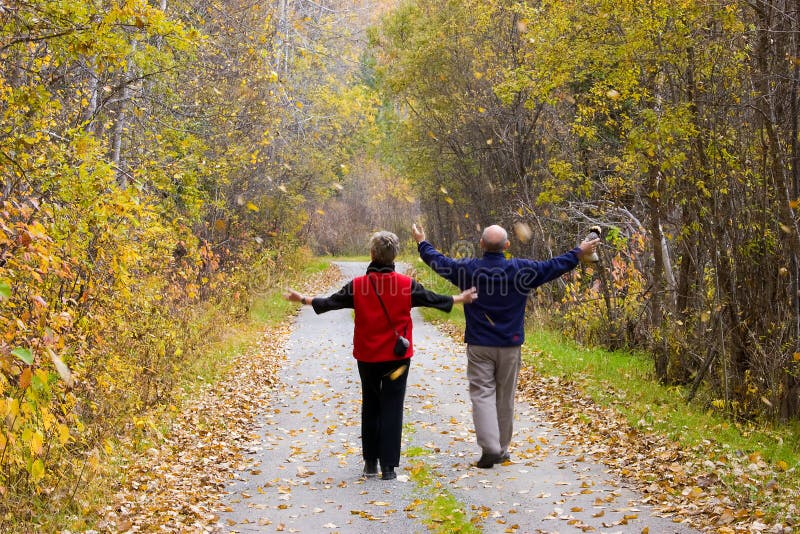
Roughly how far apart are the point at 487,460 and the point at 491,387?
69 cm

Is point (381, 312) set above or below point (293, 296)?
below

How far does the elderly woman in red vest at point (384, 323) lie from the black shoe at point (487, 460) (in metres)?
0.87

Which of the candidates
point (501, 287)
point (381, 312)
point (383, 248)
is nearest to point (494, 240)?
point (501, 287)

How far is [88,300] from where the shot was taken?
8773 mm

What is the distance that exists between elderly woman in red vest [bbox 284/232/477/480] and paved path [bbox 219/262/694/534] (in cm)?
59

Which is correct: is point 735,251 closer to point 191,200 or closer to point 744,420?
point 744,420

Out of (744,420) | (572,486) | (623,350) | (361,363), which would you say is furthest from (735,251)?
(623,350)

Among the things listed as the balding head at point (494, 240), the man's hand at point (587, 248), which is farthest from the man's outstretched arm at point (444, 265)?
the man's hand at point (587, 248)

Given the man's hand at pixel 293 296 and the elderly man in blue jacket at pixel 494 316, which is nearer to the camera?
the man's hand at pixel 293 296

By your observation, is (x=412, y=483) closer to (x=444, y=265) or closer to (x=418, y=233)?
(x=444, y=265)

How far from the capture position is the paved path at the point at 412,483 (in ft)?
20.7

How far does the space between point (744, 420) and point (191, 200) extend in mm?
7973

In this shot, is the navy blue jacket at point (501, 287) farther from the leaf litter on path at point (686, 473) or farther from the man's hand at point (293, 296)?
the leaf litter on path at point (686, 473)

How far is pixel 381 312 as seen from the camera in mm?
7293
